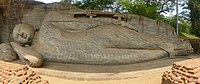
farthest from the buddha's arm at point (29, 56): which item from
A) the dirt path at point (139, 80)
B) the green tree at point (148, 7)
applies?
the green tree at point (148, 7)

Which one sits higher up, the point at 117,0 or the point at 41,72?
the point at 117,0

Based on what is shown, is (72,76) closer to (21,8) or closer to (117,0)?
(21,8)

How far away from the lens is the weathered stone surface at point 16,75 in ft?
10.9

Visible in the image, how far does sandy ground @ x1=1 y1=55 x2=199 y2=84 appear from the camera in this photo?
475 cm

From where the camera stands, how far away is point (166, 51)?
19.5 feet

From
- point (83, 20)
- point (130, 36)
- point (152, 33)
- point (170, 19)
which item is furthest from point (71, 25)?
point (170, 19)

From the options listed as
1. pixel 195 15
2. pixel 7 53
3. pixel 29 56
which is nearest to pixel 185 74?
pixel 29 56

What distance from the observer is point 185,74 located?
3525 mm

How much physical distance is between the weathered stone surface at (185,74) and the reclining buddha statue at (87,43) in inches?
76.4

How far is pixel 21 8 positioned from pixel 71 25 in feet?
4.16

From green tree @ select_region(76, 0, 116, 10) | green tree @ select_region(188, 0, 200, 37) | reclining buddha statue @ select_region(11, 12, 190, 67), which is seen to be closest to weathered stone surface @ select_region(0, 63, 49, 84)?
reclining buddha statue @ select_region(11, 12, 190, 67)

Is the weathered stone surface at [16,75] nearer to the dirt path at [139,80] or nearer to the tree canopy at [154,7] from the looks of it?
the dirt path at [139,80]

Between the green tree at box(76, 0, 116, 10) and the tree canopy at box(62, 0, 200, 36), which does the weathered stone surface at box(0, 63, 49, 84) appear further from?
the green tree at box(76, 0, 116, 10)

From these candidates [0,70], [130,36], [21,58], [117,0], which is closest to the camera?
[0,70]
